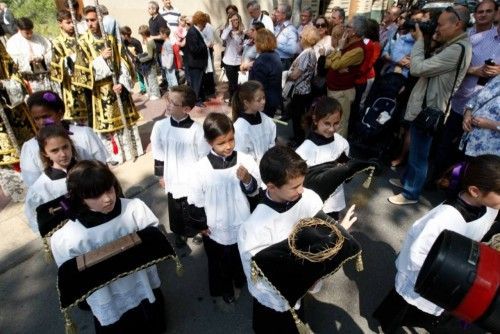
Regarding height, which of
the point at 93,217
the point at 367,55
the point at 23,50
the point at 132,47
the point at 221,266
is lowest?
the point at 221,266

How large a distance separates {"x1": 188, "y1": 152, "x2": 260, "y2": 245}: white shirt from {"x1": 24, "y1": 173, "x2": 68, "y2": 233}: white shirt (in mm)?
1008

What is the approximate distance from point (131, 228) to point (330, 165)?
1.57 meters

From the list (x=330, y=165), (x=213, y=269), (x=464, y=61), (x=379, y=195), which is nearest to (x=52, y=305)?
(x=213, y=269)

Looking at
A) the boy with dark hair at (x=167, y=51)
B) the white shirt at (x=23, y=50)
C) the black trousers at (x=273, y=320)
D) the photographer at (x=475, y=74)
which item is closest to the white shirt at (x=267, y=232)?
the black trousers at (x=273, y=320)

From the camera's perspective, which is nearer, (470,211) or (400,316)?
(470,211)

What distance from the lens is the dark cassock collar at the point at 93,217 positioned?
2.00 m

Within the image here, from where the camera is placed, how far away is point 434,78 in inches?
144

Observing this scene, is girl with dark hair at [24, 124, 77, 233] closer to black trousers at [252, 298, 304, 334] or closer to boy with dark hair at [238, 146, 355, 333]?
A: boy with dark hair at [238, 146, 355, 333]

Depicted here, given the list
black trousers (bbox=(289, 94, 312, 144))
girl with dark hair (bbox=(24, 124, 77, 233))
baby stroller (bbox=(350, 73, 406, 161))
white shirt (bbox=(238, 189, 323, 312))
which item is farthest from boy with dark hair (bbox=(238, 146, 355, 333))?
black trousers (bbox=(289, 94, 312, 144))

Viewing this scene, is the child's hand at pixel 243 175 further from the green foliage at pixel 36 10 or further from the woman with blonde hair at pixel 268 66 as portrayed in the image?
the green foliage at pixel 36 10

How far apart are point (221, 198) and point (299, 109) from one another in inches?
137

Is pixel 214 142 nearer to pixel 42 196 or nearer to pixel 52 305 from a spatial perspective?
pixel 42 196

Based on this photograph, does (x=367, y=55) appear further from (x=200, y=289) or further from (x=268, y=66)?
(x=200, y=289)

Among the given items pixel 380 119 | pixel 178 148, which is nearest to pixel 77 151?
pixel 178 148
